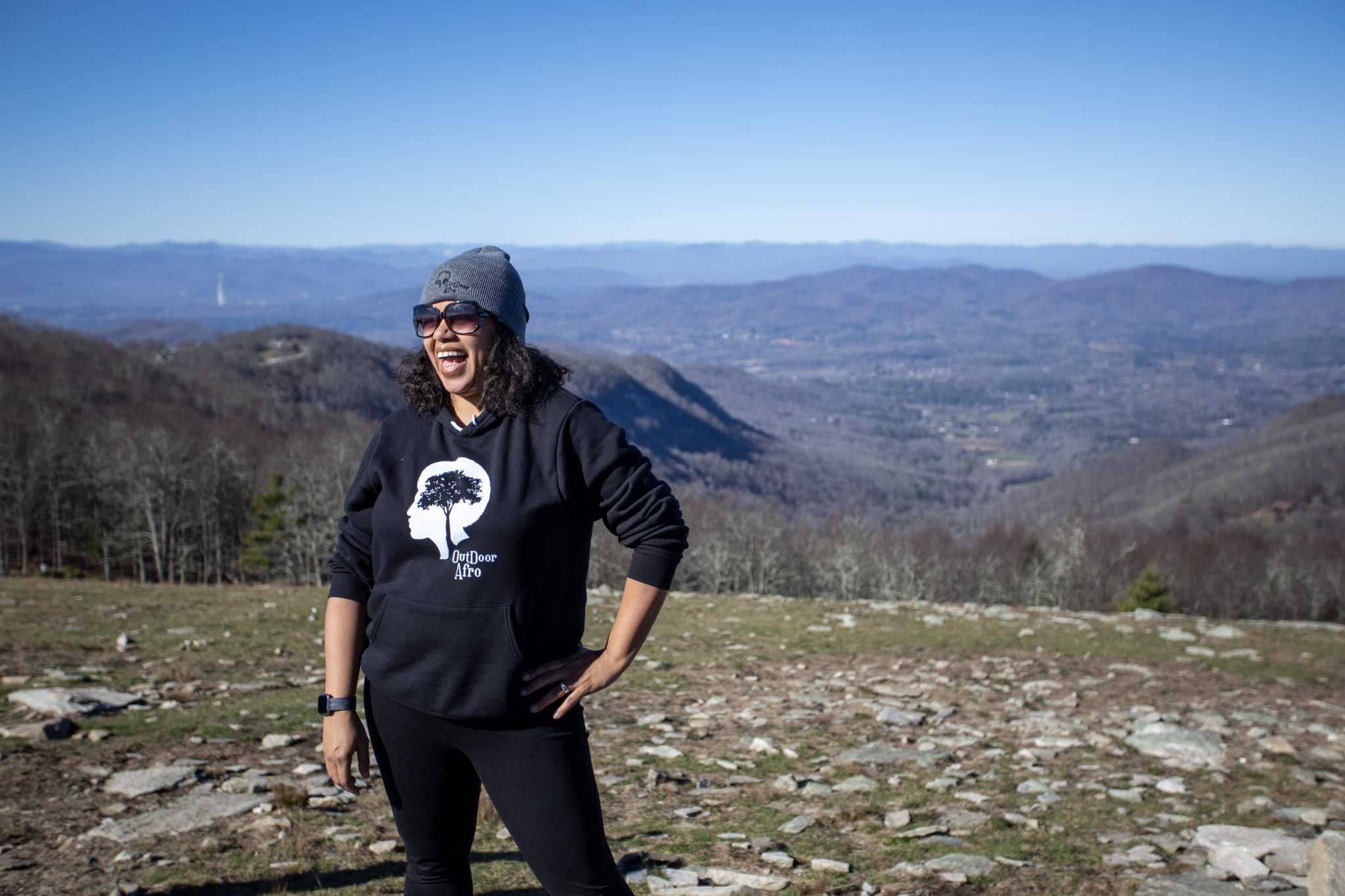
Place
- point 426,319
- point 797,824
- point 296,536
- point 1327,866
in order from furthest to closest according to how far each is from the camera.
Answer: point 296,536, point 797,824, point 1327,866, point 426,319

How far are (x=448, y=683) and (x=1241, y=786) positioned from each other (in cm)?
662

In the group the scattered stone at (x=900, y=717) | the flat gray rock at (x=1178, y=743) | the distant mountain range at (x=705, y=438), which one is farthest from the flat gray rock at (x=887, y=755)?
the distant mountain range at (x=705, y=438)

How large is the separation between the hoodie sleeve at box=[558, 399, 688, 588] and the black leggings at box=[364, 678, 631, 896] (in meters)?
0.57

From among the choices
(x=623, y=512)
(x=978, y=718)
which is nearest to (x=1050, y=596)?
(x=978, y=718)

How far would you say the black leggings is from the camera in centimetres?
271

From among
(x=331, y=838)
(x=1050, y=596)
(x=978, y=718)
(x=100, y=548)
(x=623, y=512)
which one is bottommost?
(x=1050, y=596)

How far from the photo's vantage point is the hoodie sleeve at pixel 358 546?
303 cm

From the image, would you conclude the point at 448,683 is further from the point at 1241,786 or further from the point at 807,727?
the point at 1241,786

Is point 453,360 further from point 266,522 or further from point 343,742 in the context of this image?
point 266,522

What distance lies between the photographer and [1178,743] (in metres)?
7.33

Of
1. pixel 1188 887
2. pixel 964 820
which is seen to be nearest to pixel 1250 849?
pixel 1188 887

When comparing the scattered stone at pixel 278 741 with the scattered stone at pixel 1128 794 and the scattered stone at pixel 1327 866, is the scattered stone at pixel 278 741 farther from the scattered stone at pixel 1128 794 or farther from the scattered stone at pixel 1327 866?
the scattered stone at pixel 1327 866

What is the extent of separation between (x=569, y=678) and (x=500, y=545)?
0.49 meters

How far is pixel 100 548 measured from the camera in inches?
1400
